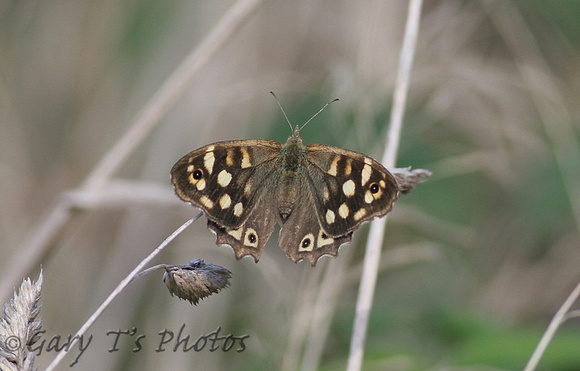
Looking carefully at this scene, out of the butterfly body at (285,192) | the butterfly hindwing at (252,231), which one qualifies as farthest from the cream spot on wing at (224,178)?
the butterfly hindwing at (252,231)

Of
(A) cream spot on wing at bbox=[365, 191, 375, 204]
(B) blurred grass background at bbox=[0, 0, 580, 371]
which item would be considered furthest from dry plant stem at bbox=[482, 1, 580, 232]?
(A) cream spot on wing at bbox=[365, 191, 375, 204]

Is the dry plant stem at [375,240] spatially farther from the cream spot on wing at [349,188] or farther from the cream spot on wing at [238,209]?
the cream spot on wing at [238,209]

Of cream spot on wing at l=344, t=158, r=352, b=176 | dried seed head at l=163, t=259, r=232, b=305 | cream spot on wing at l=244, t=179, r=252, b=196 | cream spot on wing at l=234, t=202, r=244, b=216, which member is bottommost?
dried seed head at l=163, t=259, r=232, b=305

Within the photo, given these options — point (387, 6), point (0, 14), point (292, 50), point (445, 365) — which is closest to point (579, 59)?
point (387, 6)

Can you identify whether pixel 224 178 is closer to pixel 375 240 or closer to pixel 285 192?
pixel 285 192

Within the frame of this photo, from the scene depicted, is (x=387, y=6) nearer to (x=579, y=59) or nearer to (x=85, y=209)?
(x=579, y=59)

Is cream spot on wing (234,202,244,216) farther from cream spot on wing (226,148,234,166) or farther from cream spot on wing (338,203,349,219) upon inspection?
cream spot on wing (338,203,349,219)
